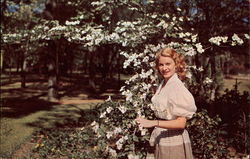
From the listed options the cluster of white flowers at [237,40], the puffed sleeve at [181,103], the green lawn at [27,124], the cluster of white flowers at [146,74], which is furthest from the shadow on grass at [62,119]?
the puffed sleeve at [181,103]

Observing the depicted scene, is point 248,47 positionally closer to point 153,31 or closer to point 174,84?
point 153,31

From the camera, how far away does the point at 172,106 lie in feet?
9.30

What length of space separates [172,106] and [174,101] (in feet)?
0.17

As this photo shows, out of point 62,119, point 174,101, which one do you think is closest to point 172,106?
point 174,101

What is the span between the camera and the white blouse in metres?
2.78

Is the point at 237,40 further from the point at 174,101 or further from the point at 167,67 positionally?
Result: the point at 174,101

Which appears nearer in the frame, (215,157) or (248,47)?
(215,157)

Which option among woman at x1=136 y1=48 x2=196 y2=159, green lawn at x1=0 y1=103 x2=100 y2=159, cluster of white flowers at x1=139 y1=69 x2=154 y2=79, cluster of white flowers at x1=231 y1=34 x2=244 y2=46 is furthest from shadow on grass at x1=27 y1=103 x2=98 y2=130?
woman at x1=136 y1=48 x2=196 y2=159

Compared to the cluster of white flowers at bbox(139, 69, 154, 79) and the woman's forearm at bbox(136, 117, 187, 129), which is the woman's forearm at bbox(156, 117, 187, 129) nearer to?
the woman's forearm at bbox(136, 117, 187, 129)

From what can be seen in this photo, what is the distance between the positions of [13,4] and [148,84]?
13.1 meters

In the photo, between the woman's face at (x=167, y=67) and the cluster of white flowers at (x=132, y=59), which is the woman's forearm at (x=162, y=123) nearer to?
the woman's face at (x=167, y=67)

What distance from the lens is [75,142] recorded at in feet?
25.5

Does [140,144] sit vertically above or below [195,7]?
below

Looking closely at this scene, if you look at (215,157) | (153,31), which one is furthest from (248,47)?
(215,157)
